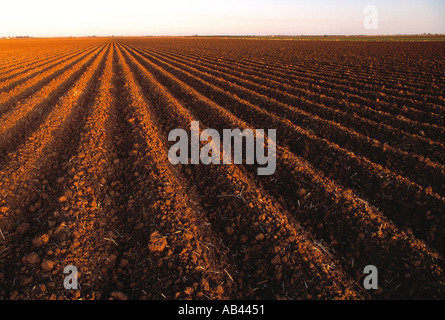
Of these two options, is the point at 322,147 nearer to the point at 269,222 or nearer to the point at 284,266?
the point at 269,222

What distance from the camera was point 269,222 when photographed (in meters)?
3.37

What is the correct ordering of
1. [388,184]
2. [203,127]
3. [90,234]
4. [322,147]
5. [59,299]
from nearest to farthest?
[59,299] < [90,234] < [388,184] < [322,147] < [203,127]

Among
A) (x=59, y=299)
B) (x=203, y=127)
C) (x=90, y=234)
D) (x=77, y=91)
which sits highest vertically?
(x=77, y=91)

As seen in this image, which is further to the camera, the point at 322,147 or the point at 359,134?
the point at 359,134

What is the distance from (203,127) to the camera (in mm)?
Result: 6695

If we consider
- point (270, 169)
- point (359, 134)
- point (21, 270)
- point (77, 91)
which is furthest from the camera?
point (77, 91)

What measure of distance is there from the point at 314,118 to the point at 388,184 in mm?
3255

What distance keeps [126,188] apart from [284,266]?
2911mm

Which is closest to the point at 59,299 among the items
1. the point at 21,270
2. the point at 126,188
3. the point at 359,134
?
the point at 21,270

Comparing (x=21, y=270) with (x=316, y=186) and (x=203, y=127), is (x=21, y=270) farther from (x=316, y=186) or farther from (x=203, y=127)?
(x=203, y=127)

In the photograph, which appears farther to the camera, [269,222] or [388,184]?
[388,184]
